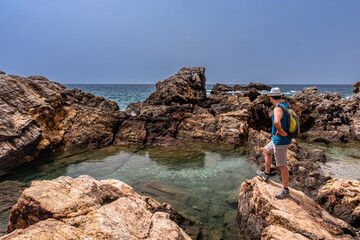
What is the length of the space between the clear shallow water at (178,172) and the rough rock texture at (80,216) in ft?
9.16

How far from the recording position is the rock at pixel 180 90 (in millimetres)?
23016

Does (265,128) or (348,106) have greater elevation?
(348,106)

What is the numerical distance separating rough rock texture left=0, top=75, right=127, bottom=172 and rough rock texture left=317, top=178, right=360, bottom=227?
14.0 meters

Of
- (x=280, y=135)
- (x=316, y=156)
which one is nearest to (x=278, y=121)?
(x=280, y=135)

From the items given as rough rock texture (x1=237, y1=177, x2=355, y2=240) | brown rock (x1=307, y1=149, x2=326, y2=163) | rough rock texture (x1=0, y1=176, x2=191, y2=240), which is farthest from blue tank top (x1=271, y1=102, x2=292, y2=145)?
brown rock (x1=307, y1=149, x2=326, y2=163)

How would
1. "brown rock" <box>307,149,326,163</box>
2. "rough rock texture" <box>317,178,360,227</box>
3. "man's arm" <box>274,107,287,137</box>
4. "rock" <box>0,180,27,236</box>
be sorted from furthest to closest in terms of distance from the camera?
"brown rock" <box>307,149,326,163</box> → "rock" <box>0,180,27,236</box> → "rough rock texture" <box>317,178,360,227</box> → "man's arm" <box>274,107,287,137</box>

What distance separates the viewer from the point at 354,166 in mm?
11039

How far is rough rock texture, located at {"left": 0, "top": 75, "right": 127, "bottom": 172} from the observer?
1071 centimetres

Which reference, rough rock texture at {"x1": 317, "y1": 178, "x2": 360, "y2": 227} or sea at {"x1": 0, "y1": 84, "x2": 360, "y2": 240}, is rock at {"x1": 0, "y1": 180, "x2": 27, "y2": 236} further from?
rough rock texture at {"x1": 317, "y1": 178, "x2": 360, "y2": 227}

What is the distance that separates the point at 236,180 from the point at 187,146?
20.7ft

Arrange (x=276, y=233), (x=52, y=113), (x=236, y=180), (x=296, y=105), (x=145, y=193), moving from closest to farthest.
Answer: (x=276, y=233) → (x=145, y=193) → (x=236, y=180) → (x=52, y=113) → (x=296, y=105)

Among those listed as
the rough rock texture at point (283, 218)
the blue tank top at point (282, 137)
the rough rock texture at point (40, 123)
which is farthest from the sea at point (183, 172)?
the blue tank top at point (282, 137)

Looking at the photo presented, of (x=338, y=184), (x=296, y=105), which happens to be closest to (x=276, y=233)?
(x=338, y=184)

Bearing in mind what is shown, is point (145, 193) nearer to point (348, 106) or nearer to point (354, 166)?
point (354, 166)
